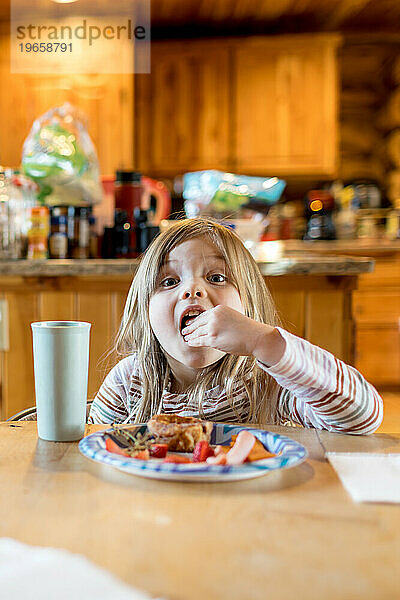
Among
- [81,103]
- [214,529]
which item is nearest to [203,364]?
[214,529]

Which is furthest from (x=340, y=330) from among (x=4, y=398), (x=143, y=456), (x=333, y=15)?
(x=333, y=15)

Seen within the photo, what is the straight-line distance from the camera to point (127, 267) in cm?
175

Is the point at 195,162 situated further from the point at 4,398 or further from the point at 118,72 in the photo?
the point at 4,398

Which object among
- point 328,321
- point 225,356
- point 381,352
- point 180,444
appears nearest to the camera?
point 180,444

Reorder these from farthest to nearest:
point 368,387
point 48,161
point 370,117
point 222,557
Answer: point 370,117 → point 48,161 → point 368,387 → point 222,557

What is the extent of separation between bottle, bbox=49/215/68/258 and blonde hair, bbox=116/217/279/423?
84 centimetres

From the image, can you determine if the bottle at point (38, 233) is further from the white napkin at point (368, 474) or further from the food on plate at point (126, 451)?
the white napkin at point (368, 474)

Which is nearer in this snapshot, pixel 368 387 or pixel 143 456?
pixel 143 456

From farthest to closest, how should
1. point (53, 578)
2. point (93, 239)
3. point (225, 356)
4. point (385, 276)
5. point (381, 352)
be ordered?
point (381, 352)
point (385, 276)
point (93, 239)
point (225, 356)
point (53, 578)

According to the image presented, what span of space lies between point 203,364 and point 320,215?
3.20 m

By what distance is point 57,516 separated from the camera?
0.52 m

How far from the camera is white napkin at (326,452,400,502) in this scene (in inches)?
22.3

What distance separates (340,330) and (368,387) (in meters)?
0.87

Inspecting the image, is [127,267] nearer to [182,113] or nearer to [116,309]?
[116,309]
